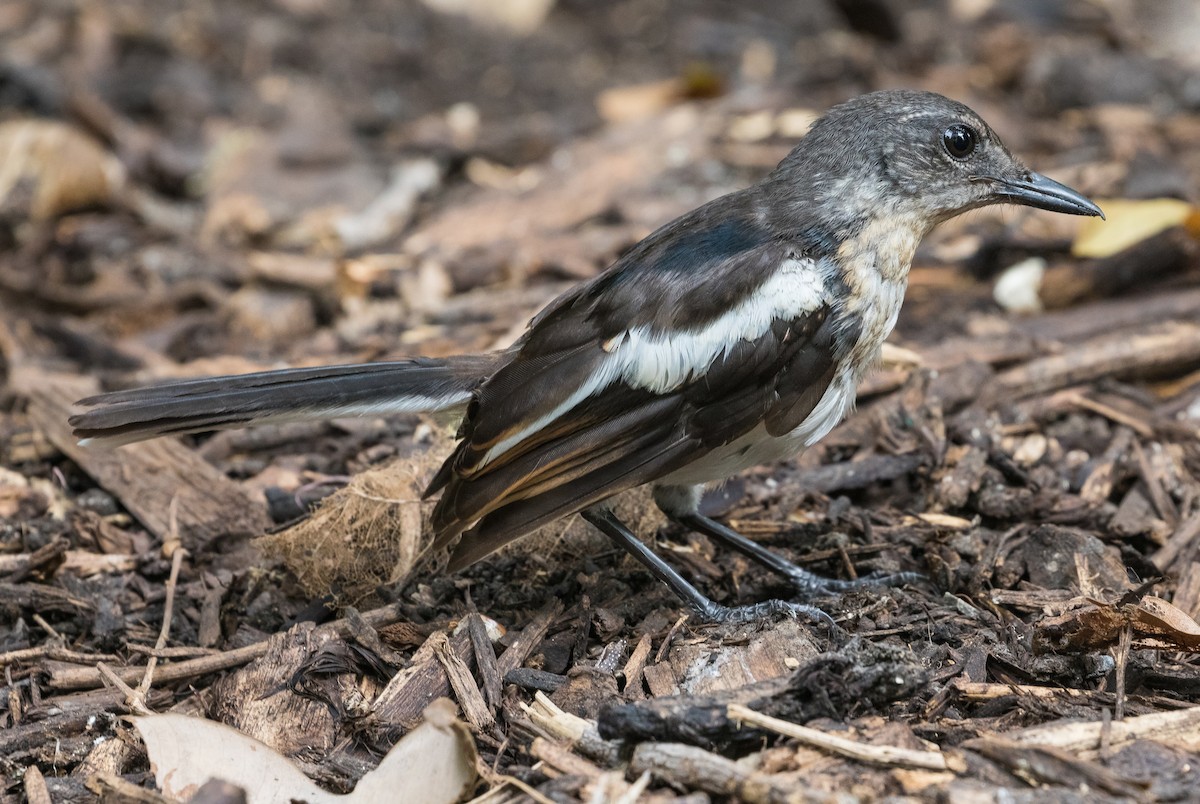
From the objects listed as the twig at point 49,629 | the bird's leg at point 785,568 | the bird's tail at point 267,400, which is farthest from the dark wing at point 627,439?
the twig at point 49,629

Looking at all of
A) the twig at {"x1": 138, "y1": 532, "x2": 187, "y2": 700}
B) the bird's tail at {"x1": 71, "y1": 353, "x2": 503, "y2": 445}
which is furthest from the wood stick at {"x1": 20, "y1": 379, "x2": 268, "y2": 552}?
the bird's tail at {"x1": 71, "y1": 353, "x2": 503, "y2": 445}

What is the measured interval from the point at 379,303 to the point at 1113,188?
4.13m

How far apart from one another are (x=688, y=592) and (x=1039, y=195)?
1.91 m

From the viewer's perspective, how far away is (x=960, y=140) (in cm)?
430

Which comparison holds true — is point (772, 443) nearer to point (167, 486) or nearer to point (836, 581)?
point (836, 581)

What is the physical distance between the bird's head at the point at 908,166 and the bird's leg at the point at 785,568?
118 centimetres

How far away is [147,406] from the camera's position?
3.92 metres

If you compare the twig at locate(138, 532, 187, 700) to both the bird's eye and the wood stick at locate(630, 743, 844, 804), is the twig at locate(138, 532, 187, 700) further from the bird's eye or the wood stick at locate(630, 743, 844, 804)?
the bird's eye

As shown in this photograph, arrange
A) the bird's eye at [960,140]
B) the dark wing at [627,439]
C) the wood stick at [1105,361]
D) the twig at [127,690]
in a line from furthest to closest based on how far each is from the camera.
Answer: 1. the wood stick at [1105,361]
2. the bird's eye at [960,140]
3. the dark wing at [627,439]
4. the twig at [127,690]

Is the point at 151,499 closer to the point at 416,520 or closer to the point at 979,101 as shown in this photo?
the point at 416,520

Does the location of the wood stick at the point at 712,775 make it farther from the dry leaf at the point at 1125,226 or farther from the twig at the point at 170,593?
the dry leaf at the point at 1125,226

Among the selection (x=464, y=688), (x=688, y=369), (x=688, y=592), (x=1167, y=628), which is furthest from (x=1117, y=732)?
(x=464, y=688)

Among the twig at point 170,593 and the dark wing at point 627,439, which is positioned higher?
the dark wing at point 627,439

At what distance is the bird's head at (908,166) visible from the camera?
13.7ft
